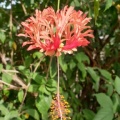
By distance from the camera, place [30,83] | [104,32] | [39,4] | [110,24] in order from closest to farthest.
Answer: [30,83] → [39,4] → [110,24] → [104,32]

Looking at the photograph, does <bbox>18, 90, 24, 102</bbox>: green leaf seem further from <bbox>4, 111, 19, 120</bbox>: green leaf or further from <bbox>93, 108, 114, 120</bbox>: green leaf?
<bbox>93, 108, 114, 120</bbox>: green leaf

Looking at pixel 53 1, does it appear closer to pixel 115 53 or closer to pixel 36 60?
pixel 36 60

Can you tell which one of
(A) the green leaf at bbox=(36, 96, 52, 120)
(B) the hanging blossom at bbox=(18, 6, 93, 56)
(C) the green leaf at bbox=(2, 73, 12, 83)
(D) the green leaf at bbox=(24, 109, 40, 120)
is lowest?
(D) the green leaf at bbox=(24, 109, 40, 120)

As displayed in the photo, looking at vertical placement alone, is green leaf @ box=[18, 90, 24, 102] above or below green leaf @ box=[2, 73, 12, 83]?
below

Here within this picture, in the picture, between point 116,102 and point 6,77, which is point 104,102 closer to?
point 116,102

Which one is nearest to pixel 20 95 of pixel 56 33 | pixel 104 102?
pixel 104 102

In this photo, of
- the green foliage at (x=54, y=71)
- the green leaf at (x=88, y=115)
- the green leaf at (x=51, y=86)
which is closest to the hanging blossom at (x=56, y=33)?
the green foliage at (x=54, y=71)

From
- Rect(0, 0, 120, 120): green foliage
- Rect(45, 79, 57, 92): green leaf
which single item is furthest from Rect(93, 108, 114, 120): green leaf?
Rect(45, 79, 57, 92): green leaf

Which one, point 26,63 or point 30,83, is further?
point 26,63

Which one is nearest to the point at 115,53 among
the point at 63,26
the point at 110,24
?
the point at 110,24
